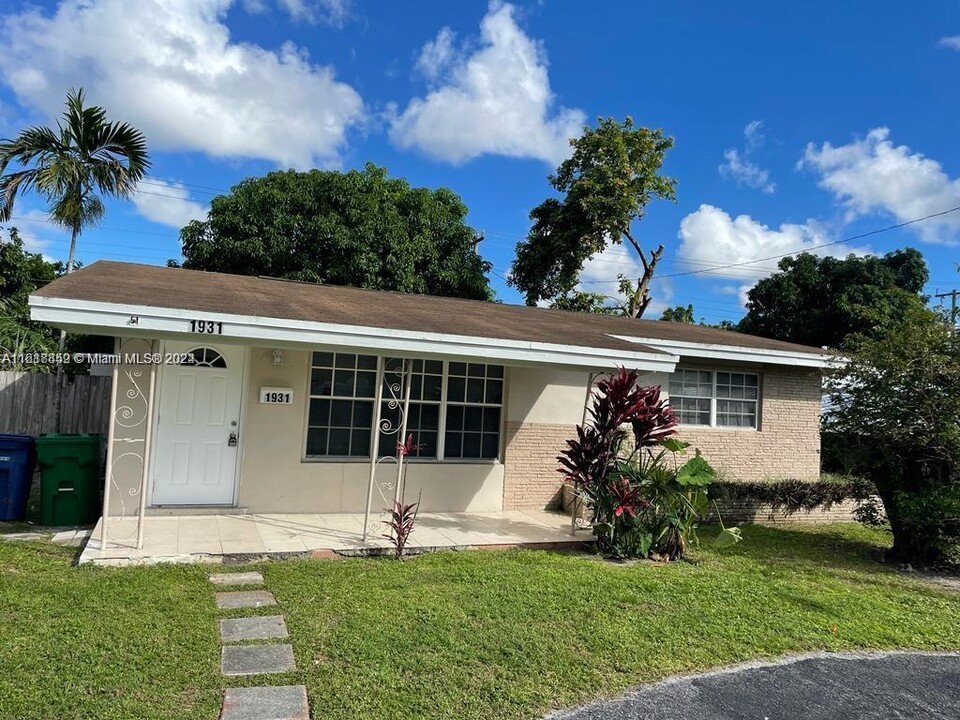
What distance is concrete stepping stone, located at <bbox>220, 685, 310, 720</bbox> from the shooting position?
143 inches

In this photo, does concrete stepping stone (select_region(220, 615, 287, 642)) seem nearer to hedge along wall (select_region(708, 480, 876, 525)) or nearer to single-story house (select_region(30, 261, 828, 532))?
single-story house (select_region(30, 261, 828, 532))

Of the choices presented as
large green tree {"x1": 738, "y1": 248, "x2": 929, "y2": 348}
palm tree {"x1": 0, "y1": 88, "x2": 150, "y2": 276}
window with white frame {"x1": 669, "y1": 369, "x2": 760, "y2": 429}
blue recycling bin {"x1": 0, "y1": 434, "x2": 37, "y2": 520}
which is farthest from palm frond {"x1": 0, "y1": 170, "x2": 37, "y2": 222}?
large green tree {"x1": 738, "y1": 248, "x2": 929, "y2": 348}

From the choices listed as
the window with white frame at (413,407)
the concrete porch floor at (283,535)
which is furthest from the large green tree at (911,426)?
the window with white frame at (413,407)

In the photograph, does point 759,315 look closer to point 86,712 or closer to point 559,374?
point 559,374

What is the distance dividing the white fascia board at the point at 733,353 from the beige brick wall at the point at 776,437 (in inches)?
14.0

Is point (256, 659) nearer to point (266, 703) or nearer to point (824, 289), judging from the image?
point (266, 703)

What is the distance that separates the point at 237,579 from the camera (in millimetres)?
5949

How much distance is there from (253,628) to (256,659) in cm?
54

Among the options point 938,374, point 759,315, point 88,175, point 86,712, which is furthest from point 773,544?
Result: point 759,315

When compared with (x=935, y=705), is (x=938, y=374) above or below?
above

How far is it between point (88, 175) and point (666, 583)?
13670mm

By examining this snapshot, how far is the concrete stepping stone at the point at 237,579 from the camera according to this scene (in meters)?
5.85

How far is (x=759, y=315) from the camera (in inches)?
1188

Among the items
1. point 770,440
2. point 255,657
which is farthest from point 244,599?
point 770,440
